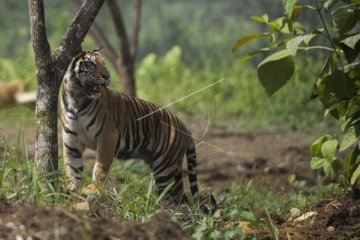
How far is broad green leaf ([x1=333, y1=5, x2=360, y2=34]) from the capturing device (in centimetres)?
533

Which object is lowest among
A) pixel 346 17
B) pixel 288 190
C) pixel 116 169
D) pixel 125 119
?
pixel 288 190

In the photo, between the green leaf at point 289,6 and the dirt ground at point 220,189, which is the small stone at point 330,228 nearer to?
the dirt ground at point 220,189

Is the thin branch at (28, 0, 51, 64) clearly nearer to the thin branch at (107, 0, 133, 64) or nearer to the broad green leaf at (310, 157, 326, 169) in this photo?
the broad green leaf at (310, 157, 326, 169)

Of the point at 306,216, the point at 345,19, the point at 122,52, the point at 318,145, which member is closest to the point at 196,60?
the point at 122,52

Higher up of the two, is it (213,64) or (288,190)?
(213,64)

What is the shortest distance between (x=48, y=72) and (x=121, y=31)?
506 cm

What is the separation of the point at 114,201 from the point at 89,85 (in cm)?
214

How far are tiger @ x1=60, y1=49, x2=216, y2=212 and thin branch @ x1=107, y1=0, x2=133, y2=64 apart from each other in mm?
2937

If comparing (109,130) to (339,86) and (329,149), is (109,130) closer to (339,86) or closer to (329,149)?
(329,149)

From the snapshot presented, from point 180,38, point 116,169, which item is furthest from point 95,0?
point 180,38

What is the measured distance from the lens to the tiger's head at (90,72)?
6.55 metres

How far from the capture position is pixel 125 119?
278 inches

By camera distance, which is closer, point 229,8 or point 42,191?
point 42,191

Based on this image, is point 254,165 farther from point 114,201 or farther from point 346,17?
point 114,201
